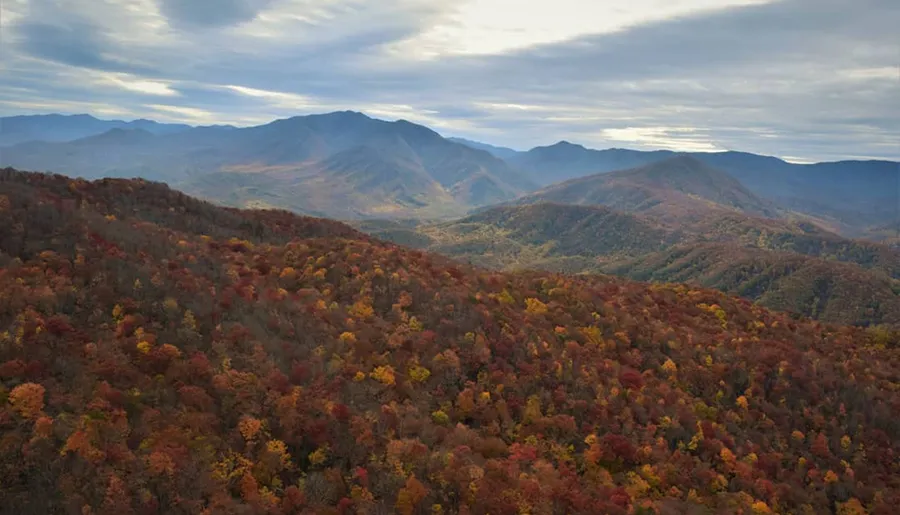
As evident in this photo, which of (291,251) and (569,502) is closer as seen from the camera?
(569,502)

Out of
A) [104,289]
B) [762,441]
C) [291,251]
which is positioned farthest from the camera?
[291,251]

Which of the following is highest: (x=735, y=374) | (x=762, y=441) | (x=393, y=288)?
(x=393, y=288)

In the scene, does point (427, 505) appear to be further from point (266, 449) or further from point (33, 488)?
point (33, 488)

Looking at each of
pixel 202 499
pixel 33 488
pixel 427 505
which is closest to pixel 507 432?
pixel 427 505

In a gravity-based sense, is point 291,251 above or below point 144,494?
above

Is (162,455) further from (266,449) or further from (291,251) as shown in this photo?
(291,251)

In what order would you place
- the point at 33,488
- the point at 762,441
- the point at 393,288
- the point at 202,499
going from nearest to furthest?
the point at 33,488
the point at 202,499
the point at 762,441
the point at 393,288

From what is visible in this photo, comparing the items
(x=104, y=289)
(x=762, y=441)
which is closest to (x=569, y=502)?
(x=762, y=441)
